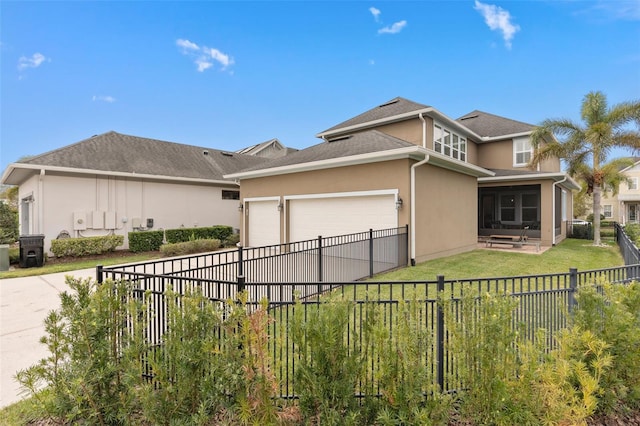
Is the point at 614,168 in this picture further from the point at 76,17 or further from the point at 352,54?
the point at 76,17

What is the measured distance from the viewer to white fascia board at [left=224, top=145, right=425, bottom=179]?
29.6 ft

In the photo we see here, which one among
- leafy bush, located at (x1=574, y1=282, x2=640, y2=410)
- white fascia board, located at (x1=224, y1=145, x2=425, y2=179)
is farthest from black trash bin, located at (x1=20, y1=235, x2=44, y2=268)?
leafy bush, located at (x1=574, y1=282, x2=640, y2=410)

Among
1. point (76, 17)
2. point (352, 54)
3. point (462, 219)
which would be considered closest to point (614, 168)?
point (462, 219)

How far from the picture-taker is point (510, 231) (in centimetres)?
1630

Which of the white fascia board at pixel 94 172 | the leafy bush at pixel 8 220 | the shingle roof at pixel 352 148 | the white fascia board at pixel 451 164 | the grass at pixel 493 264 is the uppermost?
the shingle roof at pixel 352 148

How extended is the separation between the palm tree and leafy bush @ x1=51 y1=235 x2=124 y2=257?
19982 mm

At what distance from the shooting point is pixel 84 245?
12219 mm

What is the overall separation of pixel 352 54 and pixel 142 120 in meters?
23.4

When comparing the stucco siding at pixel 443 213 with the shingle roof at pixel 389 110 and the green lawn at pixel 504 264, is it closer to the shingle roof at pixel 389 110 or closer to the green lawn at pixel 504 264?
the green lawn at pixel 504 264

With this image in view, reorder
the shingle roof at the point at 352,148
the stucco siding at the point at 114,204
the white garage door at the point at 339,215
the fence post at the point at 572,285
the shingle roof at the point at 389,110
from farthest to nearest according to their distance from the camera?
the shingle roof at the point at 389,110
the stucco siding at the point at 114,204
the shingle roof at the point at 352,148
the white garage door at the point at 339,215
the fence post at the point at 572,285

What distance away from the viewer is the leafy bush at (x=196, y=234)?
1486 cm

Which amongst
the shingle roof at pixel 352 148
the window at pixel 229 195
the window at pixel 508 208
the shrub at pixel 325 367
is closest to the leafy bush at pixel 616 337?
the shrub at pixel 325 367

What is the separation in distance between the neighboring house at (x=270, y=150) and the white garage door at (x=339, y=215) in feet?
53.3

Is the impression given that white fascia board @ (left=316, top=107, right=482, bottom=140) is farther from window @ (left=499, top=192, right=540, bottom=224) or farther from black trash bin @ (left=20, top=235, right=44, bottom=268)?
black trash bin @ (left=20, top=235, right=44, bottom=268)
